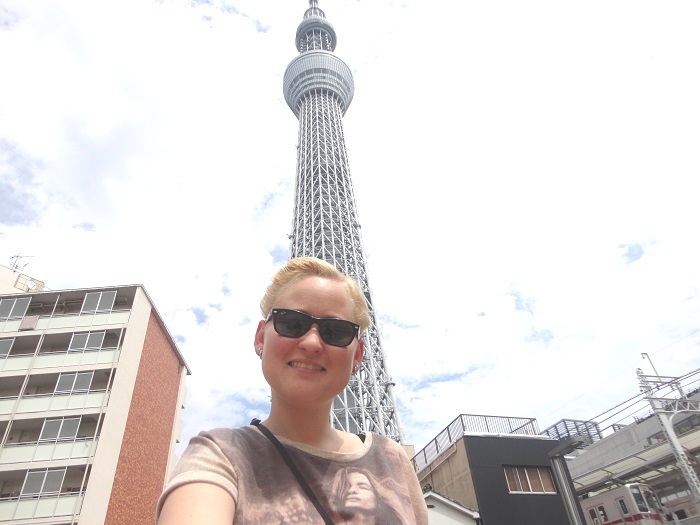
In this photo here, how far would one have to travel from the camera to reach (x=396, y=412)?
3538 cm

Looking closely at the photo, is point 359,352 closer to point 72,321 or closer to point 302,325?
point 302,325

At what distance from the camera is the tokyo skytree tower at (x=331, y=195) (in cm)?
3522

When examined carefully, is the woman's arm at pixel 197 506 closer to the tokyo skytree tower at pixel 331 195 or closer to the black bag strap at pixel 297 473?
the black bag strap at pixel 297 473

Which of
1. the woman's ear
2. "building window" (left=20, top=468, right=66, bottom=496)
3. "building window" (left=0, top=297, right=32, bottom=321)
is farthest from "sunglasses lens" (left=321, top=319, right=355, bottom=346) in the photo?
"building window" (left=0, top=297, right=32, bottom=321)

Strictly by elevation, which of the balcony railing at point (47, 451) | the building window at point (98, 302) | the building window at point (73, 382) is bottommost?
the balcony railing at point (47, 451)

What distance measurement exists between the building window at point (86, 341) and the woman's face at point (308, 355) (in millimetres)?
23569

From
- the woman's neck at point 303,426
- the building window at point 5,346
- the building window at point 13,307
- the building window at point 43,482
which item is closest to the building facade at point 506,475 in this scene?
the building window at point 43,482

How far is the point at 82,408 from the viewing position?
1955cm

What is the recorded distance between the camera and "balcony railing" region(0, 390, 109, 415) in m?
19.6

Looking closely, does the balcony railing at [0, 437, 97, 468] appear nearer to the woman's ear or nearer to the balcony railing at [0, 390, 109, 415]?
the balcony railing at [0, 390, 109, 415]

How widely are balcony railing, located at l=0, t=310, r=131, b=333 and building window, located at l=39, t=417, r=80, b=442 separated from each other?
5077 millimetres

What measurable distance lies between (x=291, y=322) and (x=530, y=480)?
697 inches

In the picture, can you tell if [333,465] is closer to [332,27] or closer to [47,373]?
[47,373]

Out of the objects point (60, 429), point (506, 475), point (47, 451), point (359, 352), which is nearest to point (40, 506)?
point (47, 451)
